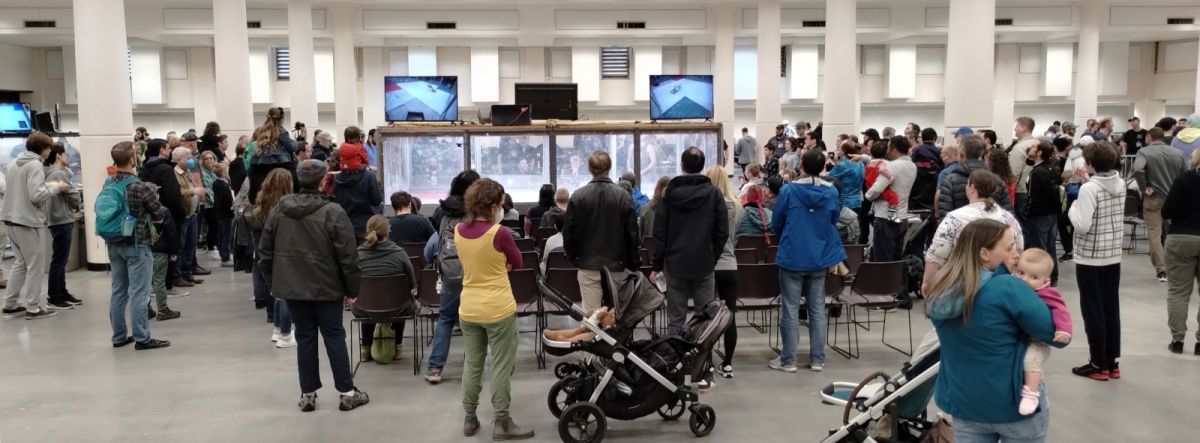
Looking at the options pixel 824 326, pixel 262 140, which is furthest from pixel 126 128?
pixel 824 326

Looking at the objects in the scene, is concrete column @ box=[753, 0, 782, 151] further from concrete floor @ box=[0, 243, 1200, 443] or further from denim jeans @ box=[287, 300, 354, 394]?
denim jeans @ box=[287, 300, 354, 394]

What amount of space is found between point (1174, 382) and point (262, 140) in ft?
24.5

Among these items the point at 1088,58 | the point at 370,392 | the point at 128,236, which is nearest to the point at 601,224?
the point at 370,392

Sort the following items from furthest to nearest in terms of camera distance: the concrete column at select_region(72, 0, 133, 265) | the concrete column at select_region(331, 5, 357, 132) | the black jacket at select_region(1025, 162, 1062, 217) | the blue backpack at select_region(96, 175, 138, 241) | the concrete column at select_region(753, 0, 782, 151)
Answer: the concrete column at select_region(331, 5, 357, 132), the concrete column at select_region(753, 0, 782, 151), the concrete column at select_region(72, 0, 133, 265), the black jacket at select_region(1025, 162, 1062, 217), the blue backpack at select_region(96, 175, 138, 241)

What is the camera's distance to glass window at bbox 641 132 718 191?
1106 cm

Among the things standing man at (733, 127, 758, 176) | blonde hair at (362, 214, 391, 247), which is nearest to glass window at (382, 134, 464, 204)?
blonde hair at (362, 214, 391, 247)

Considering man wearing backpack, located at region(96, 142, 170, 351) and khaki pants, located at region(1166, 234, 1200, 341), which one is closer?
khaki pants, located at region(1166, 234, 1200, 341)

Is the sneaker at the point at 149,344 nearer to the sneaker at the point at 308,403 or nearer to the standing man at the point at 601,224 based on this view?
the sneaker at the point at 308,403

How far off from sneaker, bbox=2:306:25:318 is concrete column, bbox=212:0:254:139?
18.8ft

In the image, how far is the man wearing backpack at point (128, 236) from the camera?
262 inches

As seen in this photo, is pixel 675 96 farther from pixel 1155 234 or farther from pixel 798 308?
pixel 1155 234

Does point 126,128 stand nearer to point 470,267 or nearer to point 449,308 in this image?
point 449,308

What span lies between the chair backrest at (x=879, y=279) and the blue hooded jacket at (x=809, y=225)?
0.66 meters

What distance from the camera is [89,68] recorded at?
998 cm
